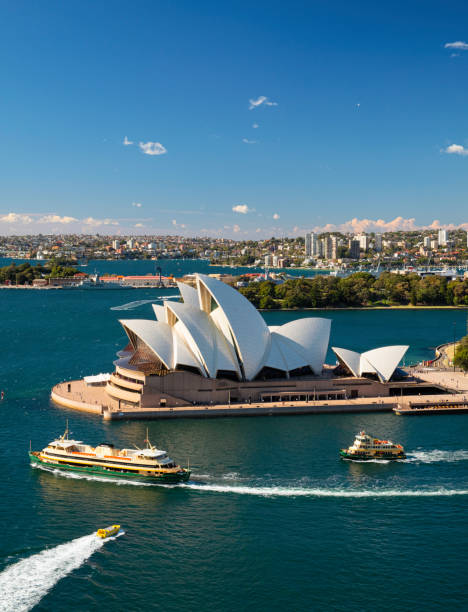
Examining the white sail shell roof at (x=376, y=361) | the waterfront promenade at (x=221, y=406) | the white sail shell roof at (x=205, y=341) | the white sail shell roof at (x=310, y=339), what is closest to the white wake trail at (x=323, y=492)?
the waterfront promenade at (x=221, y=406)

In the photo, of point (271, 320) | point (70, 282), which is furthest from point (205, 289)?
point (70, 282)

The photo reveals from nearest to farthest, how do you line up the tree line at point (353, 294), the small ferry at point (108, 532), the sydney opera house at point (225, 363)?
the small ferry at point (108, 532), the sydney opera house at point (225, 363), the tree line at point (353, 294)

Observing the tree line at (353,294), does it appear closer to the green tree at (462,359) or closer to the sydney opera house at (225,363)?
the green tree at (462,359)

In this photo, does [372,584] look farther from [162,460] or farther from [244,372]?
[244,372]

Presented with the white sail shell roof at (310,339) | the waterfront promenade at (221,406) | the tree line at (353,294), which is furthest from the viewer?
the tree line at (353,294)

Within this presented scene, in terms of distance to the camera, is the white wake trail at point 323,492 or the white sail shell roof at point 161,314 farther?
the white sail shell roof at point 161,314

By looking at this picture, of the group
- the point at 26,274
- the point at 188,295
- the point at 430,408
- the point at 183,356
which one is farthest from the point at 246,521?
the point at 26,274

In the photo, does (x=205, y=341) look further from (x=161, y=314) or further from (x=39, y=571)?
(x=39, y=571)

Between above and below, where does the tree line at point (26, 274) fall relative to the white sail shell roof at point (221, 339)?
above
